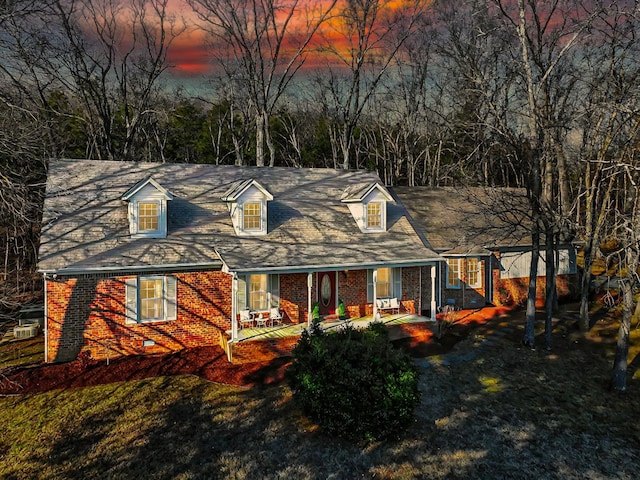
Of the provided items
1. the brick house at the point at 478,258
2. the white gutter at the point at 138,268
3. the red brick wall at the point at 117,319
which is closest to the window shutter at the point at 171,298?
the red brick wall at the point at 117,319

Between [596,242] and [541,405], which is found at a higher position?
[596,242]

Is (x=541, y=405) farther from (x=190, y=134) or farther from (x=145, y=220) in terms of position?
(x=190, y=134)

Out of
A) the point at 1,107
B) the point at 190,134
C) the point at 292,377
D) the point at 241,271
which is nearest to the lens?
the point at 292,377

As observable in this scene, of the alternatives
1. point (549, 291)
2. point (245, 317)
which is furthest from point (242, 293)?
point (549, 291)

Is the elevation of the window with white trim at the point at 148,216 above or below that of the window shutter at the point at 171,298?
above

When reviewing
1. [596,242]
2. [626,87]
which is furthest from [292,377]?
[626,87]

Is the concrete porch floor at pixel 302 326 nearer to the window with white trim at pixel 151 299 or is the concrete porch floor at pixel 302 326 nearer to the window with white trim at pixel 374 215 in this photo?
the window with white trim at pixel 151 299
